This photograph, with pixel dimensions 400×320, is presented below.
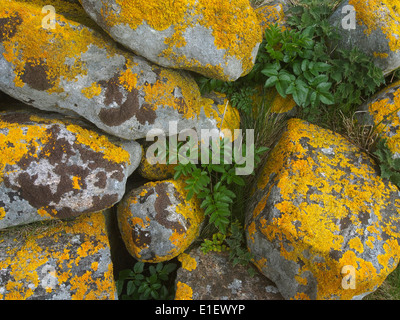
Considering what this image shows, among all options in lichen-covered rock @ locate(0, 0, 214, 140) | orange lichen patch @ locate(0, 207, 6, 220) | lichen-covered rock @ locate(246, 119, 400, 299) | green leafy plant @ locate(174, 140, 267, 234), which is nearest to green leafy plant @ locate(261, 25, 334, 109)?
lichen-covered rock @ locate(246, 119, 400, 299)

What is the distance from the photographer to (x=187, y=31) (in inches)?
106

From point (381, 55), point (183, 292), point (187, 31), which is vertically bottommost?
point (183, 292)

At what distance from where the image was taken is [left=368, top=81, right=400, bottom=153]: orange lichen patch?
10.6 feet

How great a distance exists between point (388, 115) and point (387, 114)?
0.06 ft

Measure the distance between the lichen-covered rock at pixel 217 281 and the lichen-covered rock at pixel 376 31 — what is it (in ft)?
7.67

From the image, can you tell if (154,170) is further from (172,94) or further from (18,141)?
(18,141)

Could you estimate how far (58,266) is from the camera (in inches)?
109

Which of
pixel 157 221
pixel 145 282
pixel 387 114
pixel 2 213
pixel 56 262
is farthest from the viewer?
pixel 387 114

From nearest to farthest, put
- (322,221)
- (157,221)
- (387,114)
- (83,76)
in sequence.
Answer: (83,76) → (322,221) → (157,221) → (387,114)

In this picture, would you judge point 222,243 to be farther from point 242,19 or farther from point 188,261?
point 242,19

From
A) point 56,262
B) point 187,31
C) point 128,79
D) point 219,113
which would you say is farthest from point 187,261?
point 187,31

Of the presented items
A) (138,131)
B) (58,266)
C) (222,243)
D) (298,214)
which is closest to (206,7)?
(138,131)

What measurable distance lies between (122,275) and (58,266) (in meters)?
0.68

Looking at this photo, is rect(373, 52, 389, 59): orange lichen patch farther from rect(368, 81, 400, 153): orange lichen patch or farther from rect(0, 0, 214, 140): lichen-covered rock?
rect(0, 0, 214, 140): lichen-covered rock
